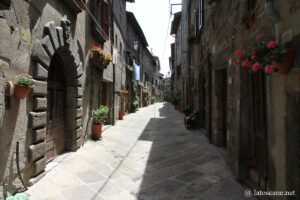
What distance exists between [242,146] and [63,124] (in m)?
4.22

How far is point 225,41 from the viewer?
5496 mm

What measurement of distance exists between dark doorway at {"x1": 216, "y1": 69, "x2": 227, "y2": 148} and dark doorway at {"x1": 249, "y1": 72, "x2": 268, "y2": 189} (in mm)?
2603

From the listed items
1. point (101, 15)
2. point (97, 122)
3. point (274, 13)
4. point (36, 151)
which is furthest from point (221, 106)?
point (101, 15)

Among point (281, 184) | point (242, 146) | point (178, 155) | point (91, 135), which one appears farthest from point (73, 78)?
point (281, 184)

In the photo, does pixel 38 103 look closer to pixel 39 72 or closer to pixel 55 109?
pixel 39 72

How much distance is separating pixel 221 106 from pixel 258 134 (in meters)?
3.05

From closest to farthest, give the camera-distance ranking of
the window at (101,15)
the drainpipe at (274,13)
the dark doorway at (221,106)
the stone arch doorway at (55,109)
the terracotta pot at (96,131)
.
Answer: the drainpipe at (274,13) → the stone arch doorway at (55,109) → the dark doorway at (221,106) → the terracotta pot at (96,131) → the window at (101,15)

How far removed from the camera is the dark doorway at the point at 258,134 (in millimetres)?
3543

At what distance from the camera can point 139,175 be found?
4445mm

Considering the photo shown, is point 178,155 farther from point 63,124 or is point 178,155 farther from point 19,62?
point 19,62

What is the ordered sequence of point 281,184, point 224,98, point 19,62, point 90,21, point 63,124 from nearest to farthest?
point 281,184 < point 19,62 < point 63,124 < point 224,98 < point 90,21

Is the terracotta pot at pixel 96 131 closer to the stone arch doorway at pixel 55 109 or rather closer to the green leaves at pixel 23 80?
the stone arch doorway at pixel 55 109

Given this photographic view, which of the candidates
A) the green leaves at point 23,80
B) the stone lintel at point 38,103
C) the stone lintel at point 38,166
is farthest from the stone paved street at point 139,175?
the green leaves at point 23,80

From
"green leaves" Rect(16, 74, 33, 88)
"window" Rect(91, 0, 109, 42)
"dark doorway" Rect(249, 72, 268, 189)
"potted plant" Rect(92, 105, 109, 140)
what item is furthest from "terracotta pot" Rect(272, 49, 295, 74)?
"window" Rect(91, 0, 109, 42)
